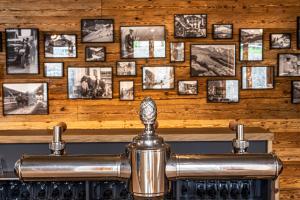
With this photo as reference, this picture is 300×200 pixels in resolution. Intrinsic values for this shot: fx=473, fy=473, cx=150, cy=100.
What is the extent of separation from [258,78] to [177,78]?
3.10 feet

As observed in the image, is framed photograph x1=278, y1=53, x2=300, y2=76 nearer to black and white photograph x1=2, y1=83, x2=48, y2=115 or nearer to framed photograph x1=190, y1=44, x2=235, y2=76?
framed photograph x1=190, y1=44, x2=235, y2=76

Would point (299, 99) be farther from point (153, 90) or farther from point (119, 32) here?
point (119, 32)

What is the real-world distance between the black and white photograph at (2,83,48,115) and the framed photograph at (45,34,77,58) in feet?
1.24

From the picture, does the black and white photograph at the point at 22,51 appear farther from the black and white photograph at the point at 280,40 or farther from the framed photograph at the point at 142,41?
the black and white photograph at the point at 280,40

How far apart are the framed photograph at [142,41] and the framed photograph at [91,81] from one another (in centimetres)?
32

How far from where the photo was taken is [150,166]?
2.56 feet

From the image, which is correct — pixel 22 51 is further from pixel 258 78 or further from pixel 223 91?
pixel 258 78

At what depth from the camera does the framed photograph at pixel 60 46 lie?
5.41 metres

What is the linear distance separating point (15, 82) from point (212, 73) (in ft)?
7.45

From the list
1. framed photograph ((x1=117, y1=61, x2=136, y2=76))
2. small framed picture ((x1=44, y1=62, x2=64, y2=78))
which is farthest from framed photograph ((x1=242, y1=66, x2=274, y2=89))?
small framed picture ((x1=44, y1=62, x2=64, y2=78))

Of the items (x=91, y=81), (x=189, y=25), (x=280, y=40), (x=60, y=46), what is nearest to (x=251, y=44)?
(x=280, y=40)

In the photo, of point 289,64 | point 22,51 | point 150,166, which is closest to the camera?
point 150,166

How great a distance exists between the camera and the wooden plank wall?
5.41 metres

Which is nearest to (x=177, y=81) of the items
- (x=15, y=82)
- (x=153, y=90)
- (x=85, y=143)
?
(x=153, y=90)
